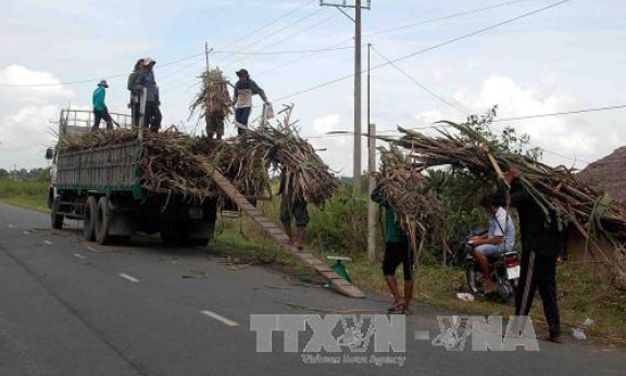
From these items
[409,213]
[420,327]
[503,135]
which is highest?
[503,135]

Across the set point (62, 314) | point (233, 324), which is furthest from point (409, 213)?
point (62, 314)

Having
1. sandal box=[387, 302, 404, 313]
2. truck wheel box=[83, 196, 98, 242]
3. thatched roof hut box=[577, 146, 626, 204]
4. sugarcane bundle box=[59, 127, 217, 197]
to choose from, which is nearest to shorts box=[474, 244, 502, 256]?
sandal box=[387, 302, 404, 313]

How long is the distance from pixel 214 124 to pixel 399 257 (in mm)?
6589

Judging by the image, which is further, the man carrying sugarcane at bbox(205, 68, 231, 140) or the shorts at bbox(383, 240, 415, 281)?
the man carrying sugarcane at bbox(205, 68, 231, 140)

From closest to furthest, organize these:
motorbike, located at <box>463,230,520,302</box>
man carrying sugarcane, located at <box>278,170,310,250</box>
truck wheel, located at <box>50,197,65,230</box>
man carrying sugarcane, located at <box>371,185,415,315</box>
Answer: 1. man carrying sugarcane, located at <box>371,185,415,315</box>
2. motorbike, located at <box>463,230,520,302</box>
3. man carrying sugarcane, located at <box>278,170,310,250</box>
4. truck wheel, located at <box>50,197,65,230</box>

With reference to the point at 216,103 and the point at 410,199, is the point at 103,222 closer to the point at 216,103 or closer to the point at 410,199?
the point at 216,103

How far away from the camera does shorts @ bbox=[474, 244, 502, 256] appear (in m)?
10.2

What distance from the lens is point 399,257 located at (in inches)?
342

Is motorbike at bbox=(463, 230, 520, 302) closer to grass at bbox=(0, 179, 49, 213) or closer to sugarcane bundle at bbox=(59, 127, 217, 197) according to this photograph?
sugarcane bundle at bbox=(59, 127, 217, 197)

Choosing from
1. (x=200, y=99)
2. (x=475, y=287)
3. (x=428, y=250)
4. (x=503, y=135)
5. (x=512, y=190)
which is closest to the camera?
(x=512, y=190)

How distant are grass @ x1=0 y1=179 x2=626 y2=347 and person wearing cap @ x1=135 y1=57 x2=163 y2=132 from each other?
2.83m

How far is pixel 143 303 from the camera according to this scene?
8.80m

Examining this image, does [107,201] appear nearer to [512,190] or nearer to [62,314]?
[62,314]

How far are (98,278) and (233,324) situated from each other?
3.77 meters
